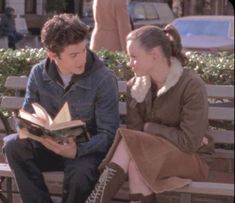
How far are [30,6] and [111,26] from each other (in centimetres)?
2901

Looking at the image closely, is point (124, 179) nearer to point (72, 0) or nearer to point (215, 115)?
point (215, 115)

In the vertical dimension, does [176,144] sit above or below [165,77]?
below

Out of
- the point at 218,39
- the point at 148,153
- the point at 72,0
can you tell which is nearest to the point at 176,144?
the point at 148,153

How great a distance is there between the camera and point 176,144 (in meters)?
4.49

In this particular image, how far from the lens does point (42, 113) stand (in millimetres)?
4566

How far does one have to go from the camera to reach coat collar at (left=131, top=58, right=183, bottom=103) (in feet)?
14.8

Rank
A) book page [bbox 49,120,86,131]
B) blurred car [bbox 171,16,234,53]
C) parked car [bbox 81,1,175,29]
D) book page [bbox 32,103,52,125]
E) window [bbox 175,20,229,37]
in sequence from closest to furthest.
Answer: book page [bbox 49,120,86,131]
book page [bbox 32,103,52,125]
blurred car [bbox 171,16,234,53]
window [bbox 175,20,229,37]
parked car [bbox 81,1,175,29]

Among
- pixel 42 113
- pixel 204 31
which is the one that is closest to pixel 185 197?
pixel 42 113

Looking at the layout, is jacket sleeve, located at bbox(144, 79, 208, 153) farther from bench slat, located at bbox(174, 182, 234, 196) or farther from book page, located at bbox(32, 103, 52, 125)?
book page, located at bbox(32, 103, 52, 125)

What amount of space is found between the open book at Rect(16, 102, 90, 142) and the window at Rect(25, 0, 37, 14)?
31537 mm

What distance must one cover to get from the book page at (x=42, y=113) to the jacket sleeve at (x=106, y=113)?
0.32 meters

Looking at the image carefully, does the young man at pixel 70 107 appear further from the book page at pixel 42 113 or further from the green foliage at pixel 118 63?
the green foliage at pixel 118 63

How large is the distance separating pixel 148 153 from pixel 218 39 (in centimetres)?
689

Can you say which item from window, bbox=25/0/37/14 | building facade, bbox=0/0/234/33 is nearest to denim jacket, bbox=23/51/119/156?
building facade, bbox=0/0/234/33
